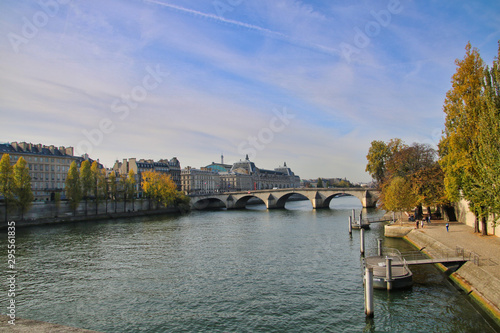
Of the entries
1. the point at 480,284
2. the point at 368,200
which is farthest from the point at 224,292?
the point at 368,200

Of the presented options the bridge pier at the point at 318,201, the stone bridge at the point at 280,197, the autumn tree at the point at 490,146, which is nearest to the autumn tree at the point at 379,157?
the stone bridge at the point at 280,197

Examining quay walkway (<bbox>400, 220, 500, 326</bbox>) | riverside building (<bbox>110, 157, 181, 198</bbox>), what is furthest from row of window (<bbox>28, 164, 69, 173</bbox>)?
quay walkway (<bbox>400, 220, 500, 326</bbox>)

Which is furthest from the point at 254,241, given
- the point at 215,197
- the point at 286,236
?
the point at 215,197

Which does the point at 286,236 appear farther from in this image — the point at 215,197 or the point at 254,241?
the point at 215,197

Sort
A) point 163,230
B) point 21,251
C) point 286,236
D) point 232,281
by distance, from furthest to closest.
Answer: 1. point 163,230
2. point 286,236
3. point 21,251
4. point 232,281

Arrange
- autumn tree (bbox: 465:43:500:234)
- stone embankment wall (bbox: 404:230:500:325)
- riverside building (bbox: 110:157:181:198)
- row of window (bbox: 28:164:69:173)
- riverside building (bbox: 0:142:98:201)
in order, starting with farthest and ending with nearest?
riverside building (bbox: 110:157:181:198) → row of window (bbox: 28:164:69:173) → riverside building (bbox: 0:142:98:201) → autumn tree (bbox: 465:43:500:234) → stone embankment wall (bbox: 404:230:500:325)

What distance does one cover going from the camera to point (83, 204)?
261 ft

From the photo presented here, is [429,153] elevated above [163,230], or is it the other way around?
[429,153]

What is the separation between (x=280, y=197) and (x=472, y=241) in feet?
248

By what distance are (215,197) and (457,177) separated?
283 feet

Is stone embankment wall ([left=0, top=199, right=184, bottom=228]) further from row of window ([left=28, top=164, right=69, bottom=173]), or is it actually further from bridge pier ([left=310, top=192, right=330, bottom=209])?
bridge pier ([left=310, top=192, right=330, bottom=209])

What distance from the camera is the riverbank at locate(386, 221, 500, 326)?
1902 cm

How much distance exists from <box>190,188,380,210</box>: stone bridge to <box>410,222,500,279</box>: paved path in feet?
157

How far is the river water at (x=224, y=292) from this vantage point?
18.5 m
